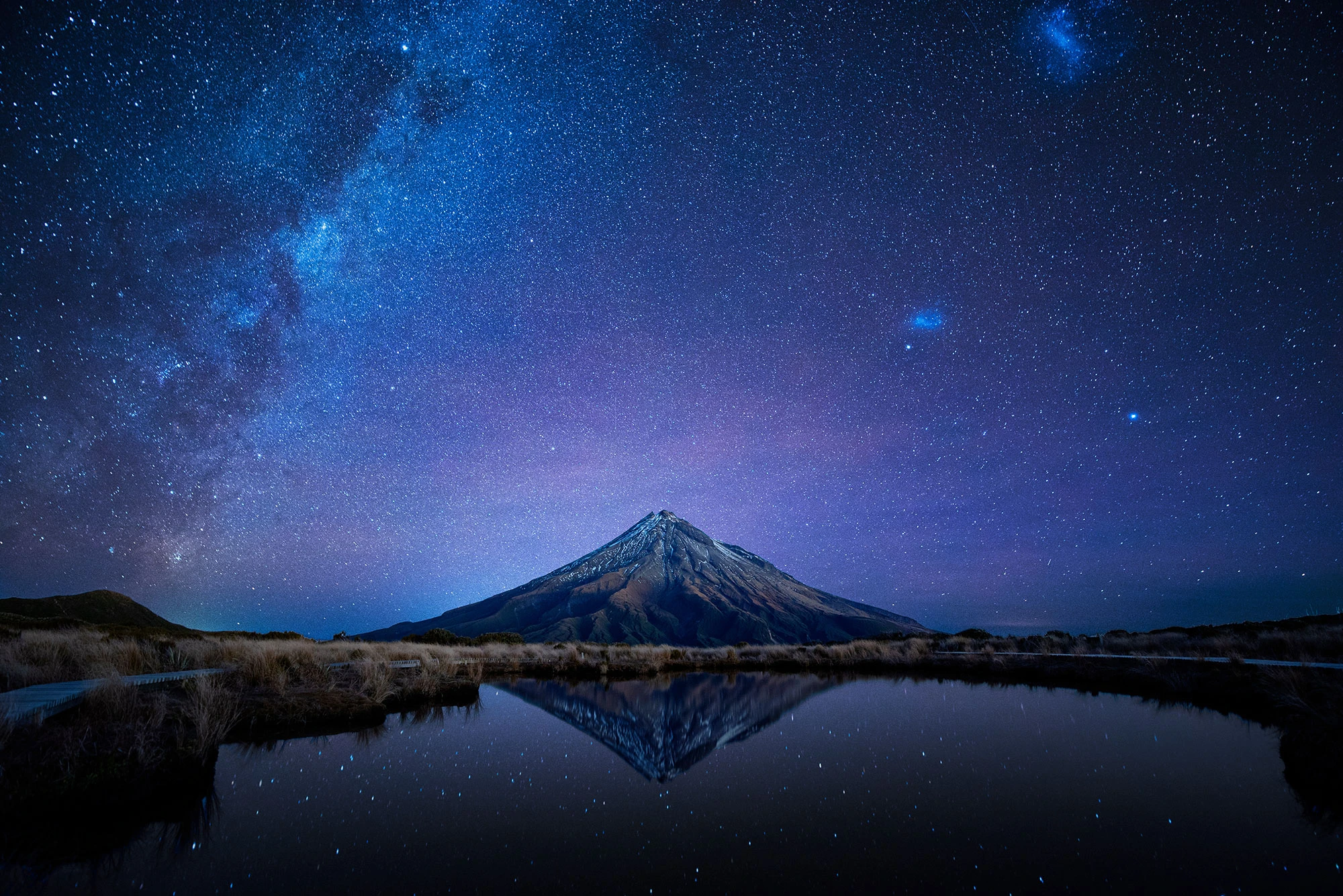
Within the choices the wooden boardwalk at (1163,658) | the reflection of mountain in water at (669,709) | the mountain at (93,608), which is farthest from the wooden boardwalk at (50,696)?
the mountain at (93,608)

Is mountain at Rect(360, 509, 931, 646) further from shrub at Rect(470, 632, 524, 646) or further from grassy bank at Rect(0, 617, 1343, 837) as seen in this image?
grassy bank at Rect(0, 617, 1343, 837)

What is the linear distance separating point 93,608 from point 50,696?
371ft

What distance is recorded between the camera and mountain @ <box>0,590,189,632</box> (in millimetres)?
71625

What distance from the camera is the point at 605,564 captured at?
155 m

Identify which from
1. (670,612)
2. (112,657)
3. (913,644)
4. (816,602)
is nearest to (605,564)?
(670,612)

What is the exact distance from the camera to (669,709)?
12875 mm

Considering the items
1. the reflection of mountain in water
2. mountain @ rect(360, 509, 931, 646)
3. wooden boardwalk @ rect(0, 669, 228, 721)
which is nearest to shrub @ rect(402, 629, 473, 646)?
the reflection of mountain in water

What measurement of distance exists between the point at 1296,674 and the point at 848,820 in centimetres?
1151

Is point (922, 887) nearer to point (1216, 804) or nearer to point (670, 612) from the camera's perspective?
point (1216, 804)

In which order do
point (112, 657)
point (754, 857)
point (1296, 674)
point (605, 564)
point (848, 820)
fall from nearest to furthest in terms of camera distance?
point (754, 857)
point (848, 820)
point (1296, 674)
point (112, 657)
point (605, 564)

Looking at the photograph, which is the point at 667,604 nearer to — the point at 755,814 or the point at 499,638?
the point at 499,638

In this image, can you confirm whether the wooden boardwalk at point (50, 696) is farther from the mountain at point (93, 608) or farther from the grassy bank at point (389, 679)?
the mountain at point (93, 608)

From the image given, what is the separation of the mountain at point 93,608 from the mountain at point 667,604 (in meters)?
49.2

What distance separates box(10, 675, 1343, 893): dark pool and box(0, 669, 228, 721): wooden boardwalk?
2.32 m
